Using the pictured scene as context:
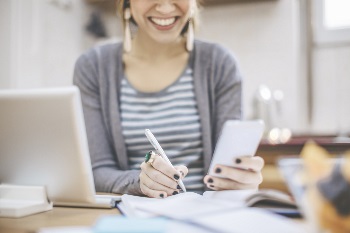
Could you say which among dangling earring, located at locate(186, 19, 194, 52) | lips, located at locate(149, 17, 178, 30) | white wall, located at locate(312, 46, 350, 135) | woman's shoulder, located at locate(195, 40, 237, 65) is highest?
lips, located at locate(149, 17, 178, 30)

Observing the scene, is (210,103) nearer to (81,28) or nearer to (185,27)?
(185,27)

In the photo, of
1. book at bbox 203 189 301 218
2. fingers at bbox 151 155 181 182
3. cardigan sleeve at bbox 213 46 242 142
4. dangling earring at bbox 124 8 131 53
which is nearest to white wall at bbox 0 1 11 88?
dangling earring at bbox 124 8 131 53

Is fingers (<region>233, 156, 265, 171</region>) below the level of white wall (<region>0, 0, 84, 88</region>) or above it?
below

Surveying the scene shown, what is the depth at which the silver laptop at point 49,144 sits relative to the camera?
84 cm

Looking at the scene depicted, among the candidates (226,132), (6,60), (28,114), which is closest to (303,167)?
(226,132)

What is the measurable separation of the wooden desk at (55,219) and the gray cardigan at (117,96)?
0.45 m

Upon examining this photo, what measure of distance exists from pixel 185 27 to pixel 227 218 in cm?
102

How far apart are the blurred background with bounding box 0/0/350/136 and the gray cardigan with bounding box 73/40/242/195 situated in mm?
1019

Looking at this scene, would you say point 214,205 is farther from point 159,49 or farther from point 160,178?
point 159,49

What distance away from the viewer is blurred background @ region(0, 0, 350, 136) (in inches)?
98.8

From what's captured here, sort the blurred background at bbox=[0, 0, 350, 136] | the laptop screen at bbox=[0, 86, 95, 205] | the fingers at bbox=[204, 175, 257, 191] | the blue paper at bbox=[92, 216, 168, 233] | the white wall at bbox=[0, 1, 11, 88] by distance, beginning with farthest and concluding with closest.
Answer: the blurred background at bbox=[0, 0, 350, 136] < the white wall at bbox=[0, 1, 11, 88] < the fingers at bbox=[204, 175, 257, 191] < the laptop screen at bbox=[0, 86, 95, 205] < the blue paper at bbox=[92, 216, 168, 233]

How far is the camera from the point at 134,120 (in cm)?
148

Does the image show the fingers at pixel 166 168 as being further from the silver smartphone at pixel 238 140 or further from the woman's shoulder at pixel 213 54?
the woman's shoulder at pixel 213 54

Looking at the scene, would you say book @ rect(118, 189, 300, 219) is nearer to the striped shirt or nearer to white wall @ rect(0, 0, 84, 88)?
the striped shirt
